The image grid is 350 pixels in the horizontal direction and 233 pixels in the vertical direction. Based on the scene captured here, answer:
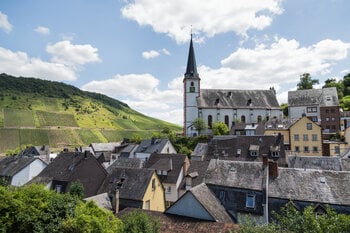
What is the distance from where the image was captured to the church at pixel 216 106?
70000 millimetres

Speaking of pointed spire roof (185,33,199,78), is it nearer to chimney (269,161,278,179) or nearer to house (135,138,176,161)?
house (135,138,176,161)

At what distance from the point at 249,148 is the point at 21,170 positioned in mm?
37903

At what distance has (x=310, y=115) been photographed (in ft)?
213

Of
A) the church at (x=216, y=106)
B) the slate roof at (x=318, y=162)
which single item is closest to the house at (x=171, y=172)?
the slate roof at (x=318, y=162)

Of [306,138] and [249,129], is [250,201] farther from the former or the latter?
[249,129]

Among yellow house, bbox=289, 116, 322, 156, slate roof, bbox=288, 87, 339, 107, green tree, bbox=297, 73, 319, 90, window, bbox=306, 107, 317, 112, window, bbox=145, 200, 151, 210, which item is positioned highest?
green tree, bbox=297, 73, 319, 90

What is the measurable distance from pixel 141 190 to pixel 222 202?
325 inches

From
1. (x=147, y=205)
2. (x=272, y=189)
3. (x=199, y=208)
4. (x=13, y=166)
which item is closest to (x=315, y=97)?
(x=272, y=189)

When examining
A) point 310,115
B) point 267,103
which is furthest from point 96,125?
point 310,115

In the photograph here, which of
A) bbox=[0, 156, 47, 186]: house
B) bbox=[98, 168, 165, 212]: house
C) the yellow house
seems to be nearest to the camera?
bbox=[98, 168, 165, 212]: house

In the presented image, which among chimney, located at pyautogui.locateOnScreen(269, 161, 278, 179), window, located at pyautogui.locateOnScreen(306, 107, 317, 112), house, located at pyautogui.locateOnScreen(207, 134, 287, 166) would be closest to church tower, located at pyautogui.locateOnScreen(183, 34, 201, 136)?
house, located at pyautogui.locateOnScreen(207, 134, 287, 166)

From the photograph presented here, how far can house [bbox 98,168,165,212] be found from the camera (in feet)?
82.7

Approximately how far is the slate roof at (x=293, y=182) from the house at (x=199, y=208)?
268 centimetres

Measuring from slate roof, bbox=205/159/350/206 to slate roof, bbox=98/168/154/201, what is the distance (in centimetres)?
667
